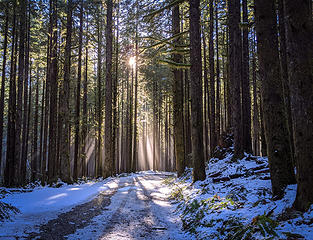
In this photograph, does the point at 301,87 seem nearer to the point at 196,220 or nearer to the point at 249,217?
the point at 249,217

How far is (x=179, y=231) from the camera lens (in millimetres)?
4227

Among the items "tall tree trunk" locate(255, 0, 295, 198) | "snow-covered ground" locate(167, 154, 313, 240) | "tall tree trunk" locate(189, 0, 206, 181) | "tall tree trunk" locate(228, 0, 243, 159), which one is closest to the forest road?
"snow-covered ground" locate(167, 154, 313, 240)

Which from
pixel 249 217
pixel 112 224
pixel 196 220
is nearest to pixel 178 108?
pixel 196 220

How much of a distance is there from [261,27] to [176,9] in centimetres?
919

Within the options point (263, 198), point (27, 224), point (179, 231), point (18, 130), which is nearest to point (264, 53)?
point (263, 198)

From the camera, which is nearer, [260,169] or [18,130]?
[260,169]

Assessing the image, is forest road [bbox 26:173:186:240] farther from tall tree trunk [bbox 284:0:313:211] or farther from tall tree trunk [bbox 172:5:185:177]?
tall tree trunk [bbox 172:5:185:177]

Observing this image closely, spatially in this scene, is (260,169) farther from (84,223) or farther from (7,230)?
(7,230)

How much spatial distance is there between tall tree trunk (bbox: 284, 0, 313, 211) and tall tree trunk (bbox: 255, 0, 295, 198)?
953 millimetres

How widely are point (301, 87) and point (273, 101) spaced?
108 cm

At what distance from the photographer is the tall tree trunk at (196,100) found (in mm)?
8385

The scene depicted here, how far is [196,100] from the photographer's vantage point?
855cm

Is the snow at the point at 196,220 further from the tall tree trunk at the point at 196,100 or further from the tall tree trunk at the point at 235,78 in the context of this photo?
the tall tree trunk at the point at 235,78

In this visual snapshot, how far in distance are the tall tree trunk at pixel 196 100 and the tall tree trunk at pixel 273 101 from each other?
429 cm
